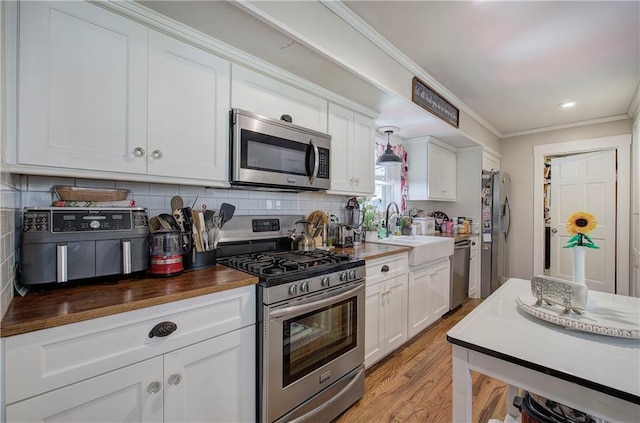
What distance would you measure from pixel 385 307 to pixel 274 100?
1705mm

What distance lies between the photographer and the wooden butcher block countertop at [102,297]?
0.83 meters

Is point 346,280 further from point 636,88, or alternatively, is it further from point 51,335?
point 636,88

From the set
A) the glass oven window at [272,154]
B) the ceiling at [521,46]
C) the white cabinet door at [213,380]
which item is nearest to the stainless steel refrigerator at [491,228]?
the ceiling at [521,46]

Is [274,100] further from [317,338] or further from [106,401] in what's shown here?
[106,401]

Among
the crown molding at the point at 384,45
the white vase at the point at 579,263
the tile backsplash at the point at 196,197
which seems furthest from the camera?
the crown molding at the point at 384,45

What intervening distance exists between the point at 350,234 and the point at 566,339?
64.8 inches

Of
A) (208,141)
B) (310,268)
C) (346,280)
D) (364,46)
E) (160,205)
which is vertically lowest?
(346,280)

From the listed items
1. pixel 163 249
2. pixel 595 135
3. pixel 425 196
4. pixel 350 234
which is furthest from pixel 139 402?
pixel 595 135

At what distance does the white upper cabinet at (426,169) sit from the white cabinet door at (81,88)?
122 inches

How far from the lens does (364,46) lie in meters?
1.94

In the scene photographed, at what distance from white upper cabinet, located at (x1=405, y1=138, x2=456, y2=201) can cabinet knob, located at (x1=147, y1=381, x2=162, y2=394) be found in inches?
130

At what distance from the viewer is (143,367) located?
101 centimetres

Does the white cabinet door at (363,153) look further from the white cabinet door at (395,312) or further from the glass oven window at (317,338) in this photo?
the glass oven window at (317,338)

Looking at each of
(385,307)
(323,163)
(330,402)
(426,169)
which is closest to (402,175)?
(426,169)
